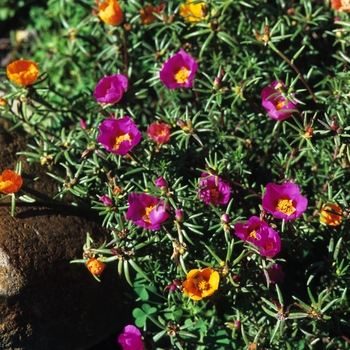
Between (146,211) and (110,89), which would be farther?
(110,89)

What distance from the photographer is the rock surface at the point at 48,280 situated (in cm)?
300

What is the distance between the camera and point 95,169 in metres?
3.31

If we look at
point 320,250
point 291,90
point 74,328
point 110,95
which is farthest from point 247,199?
point 74,328

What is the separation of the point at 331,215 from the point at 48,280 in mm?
1507

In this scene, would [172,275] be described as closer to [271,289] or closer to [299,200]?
[271,289]

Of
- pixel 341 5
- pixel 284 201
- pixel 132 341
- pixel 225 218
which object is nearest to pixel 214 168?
pixel 225 218

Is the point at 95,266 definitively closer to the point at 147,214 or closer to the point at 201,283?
the point at 147,214

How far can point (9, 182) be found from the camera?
304cm

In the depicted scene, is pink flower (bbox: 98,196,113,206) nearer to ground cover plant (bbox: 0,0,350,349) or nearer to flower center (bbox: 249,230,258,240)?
ground cover plant (bbox: 0,0,350,349)

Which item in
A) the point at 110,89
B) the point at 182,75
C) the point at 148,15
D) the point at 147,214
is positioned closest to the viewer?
the point at 147,214

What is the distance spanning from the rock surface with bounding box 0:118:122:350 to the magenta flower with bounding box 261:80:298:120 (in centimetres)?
118

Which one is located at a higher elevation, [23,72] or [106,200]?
[23,72]

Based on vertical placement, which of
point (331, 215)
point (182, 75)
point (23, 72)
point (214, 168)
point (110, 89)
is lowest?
point (331, 215)

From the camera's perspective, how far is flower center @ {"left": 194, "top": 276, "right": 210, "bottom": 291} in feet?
9.28
